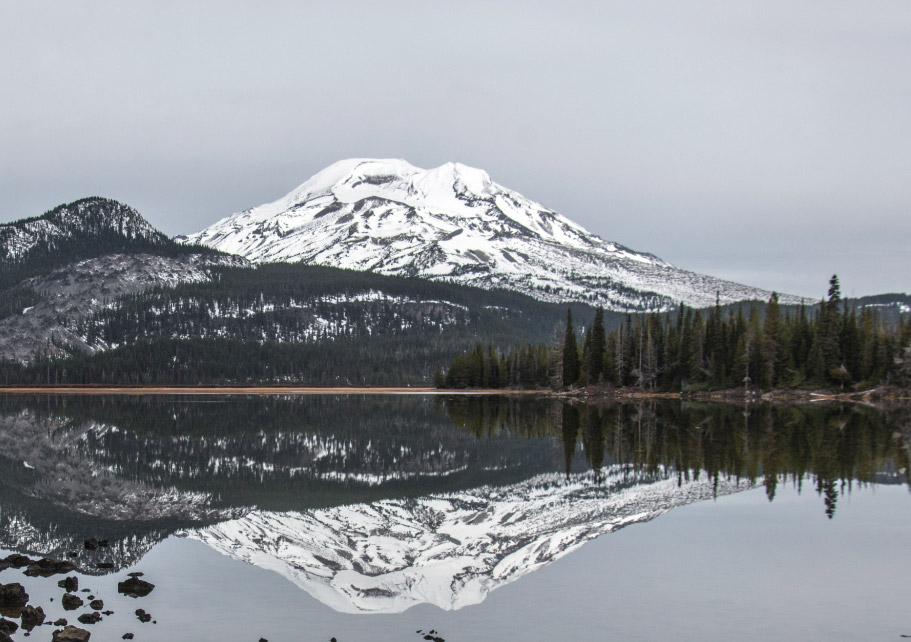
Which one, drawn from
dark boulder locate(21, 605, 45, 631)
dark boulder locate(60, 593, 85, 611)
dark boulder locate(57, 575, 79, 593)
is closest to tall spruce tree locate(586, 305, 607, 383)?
dark boulder locate(57, 575, 79, 593)

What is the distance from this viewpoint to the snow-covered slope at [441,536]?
2325 cm

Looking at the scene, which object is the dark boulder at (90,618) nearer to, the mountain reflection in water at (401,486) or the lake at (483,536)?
the lake at (483,536)

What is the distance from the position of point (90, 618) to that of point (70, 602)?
152 cm

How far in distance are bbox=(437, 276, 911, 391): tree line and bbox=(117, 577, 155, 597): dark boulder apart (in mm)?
103711

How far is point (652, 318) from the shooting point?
139625mm

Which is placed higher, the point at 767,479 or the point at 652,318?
the point at 652,318

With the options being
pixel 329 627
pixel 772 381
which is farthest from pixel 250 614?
pixel 772 381

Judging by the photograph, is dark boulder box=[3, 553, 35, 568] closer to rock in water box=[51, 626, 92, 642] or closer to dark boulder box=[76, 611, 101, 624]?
dark boulder box=[76, 611, 101, 624]

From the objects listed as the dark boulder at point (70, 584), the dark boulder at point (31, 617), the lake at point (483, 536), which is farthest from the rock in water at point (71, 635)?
the dark boulder at point (70, 584)

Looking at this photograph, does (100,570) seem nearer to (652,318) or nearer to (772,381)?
(772,381)

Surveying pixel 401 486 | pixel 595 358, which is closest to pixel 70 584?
pixel 401 486

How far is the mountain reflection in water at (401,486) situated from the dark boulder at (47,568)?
2.12 feet

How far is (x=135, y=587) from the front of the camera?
2239cm

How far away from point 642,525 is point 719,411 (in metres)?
63.1
